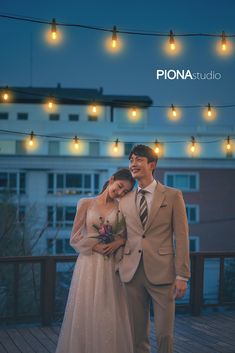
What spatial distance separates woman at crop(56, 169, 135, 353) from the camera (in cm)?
421

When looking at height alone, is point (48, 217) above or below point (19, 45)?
below

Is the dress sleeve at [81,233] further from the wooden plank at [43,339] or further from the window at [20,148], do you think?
the window at [20,148]

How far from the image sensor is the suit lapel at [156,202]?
3.97 metres

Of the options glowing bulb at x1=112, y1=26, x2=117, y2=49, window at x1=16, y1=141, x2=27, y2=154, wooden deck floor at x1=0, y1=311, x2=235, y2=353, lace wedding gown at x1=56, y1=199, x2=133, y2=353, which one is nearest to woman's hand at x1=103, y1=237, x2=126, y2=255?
lace wedding gown at x1=56, y1=199, x2=133, y2=353

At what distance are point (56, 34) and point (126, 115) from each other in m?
35.1

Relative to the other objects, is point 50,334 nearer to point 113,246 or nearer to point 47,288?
point 47,288

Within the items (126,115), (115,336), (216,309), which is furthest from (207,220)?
(115,336)

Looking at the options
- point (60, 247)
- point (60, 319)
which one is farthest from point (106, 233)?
point (60, 247)

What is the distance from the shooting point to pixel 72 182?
1383 inches

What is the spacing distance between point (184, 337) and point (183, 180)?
92.9 ft

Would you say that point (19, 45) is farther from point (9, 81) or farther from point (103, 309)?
point (103, 309)

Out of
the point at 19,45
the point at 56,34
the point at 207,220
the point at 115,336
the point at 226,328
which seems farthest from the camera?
the point at 19,45

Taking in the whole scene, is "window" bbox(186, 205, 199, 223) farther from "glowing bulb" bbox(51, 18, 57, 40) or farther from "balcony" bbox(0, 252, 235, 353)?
"glowing bulb" bbox(51, 18, 57, 40)

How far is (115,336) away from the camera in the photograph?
13.8ft
